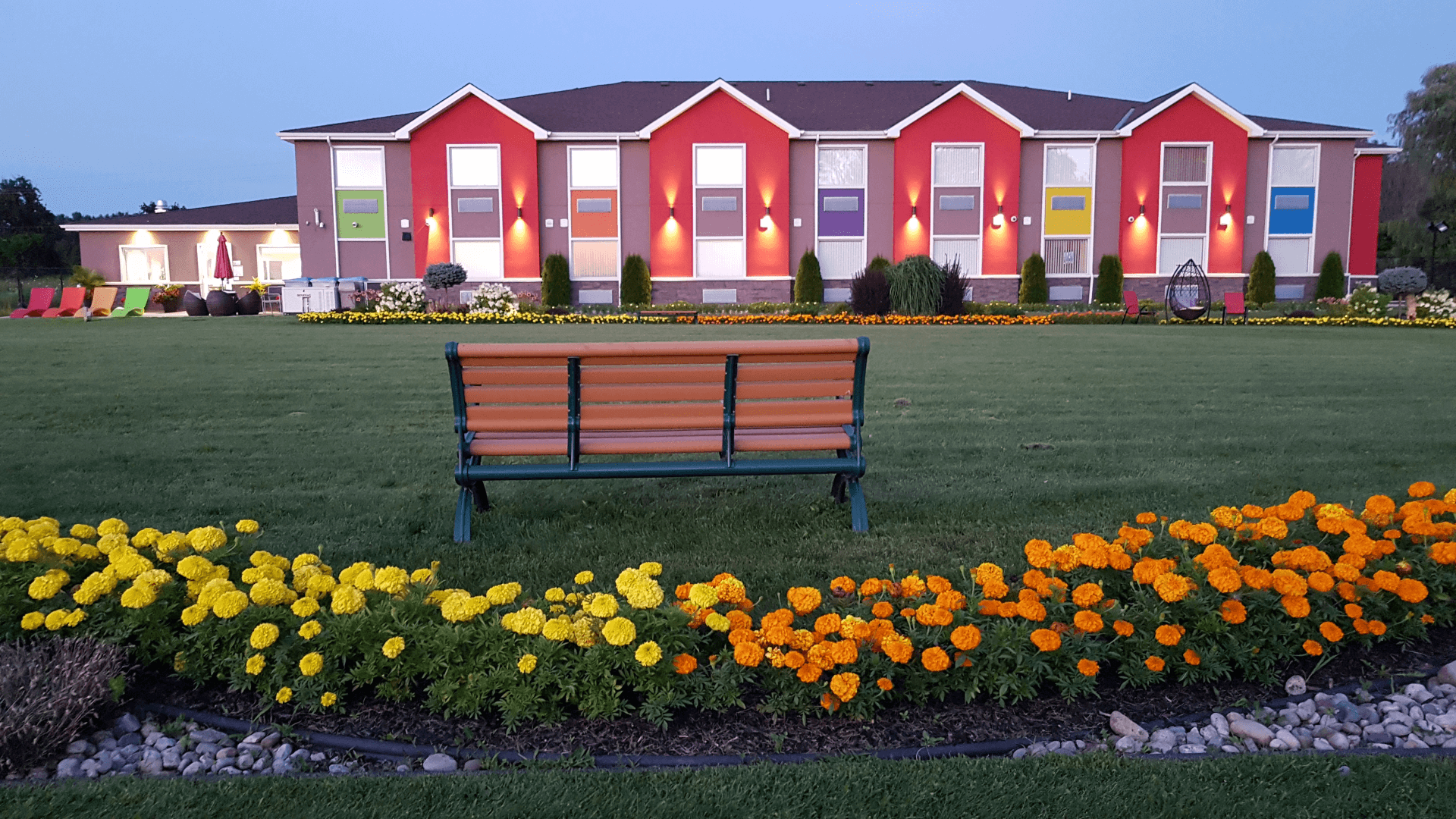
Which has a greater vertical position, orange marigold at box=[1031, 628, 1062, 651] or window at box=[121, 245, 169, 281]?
window at box=[121, 245, 169, 281]

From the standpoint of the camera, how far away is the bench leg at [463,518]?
15.3 ft

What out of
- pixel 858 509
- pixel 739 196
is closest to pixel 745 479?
pixel 858 509

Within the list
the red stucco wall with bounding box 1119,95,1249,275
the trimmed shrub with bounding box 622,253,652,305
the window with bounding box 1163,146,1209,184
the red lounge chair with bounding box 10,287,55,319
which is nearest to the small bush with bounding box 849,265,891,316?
the trimmed shrub with bounding box 622,253,652,305

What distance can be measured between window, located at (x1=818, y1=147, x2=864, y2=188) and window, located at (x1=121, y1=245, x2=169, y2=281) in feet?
86.7

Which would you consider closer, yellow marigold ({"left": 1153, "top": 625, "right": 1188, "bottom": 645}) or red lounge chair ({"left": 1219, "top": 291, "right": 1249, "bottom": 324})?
yellow marigold ({"left": 1153, "top": 625, "right": 1188, "bottom": 645})

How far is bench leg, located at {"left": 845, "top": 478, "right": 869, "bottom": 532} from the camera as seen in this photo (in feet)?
15.8

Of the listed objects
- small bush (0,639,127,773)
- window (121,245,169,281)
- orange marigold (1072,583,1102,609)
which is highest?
window (121,245,169,281)

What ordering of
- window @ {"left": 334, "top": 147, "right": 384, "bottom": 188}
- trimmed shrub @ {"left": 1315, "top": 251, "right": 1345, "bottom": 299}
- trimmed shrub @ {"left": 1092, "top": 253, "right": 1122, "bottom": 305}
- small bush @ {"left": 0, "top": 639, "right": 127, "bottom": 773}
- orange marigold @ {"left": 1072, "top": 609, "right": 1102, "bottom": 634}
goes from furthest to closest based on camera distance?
window @ {"left": 334, "top": 147, "right": 384, "bottom": 188}, trimmed shrub @ {"left": 1315, "top": 251, "right": 1345, "bottom": 299}, trimmed shrub @ {"left": 1092, "top": 253, "right": 1122, "bottom": 305}, orange marigold @ {"left": 1072, "top": 609, "right": 1102, "bottom": 634}, small bush @ {"left": 0, "top": 639, "right": 127, "bottom": 773}

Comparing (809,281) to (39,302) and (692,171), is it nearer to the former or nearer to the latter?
(692,171)

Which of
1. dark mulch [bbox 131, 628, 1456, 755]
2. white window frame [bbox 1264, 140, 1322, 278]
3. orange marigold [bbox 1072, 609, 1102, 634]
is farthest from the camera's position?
white window frame [bbox 1264, 140, 1322, 278]

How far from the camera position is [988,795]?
242cm

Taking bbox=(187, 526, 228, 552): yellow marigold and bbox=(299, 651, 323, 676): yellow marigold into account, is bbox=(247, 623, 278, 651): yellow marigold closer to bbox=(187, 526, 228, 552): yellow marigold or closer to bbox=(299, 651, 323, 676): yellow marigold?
bbox=(299, 651, 323, 676): yellow marigold

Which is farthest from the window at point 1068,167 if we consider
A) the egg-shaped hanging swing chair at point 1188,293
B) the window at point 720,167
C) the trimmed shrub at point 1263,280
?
the window at point 720,167

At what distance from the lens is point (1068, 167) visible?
33.0 m
